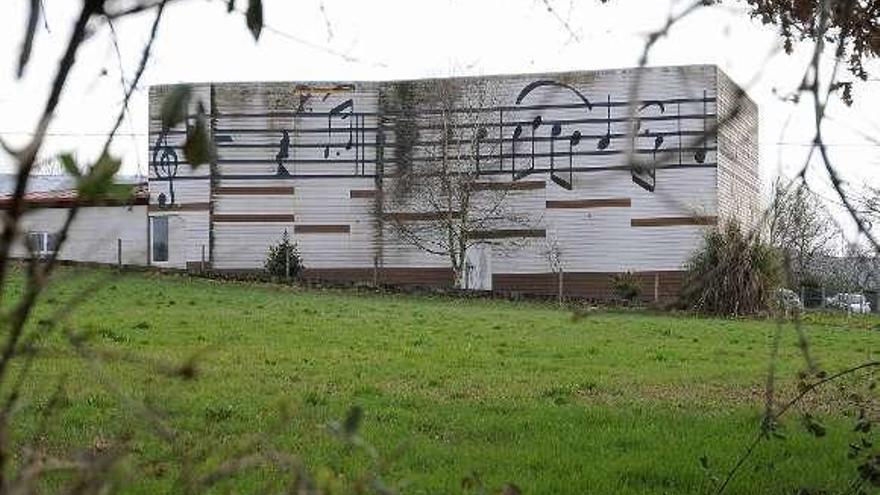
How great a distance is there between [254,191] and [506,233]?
337 inches

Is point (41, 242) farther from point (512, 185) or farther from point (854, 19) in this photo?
point (512, 185)

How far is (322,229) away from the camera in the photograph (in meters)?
38.0

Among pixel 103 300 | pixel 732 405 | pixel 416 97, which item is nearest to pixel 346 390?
pixel 732 405

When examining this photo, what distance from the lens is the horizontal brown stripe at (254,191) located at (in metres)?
37.9

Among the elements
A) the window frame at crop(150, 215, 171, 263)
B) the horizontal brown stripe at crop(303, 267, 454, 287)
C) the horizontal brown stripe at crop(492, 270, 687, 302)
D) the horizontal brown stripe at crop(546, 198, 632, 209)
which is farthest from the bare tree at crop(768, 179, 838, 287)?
the window frame at crop(150, 215, 171, 263)

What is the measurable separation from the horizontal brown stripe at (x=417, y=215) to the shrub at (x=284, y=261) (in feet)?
11.1

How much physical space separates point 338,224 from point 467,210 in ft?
15.0

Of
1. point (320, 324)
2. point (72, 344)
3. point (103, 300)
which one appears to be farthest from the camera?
point (103, 300)

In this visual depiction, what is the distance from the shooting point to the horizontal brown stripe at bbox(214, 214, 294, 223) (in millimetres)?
37875

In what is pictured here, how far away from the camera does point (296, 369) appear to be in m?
12.1

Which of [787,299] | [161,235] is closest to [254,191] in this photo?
[161,235]

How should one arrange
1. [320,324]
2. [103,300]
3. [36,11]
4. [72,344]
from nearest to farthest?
[36,11], [72,344], [320,324], [103,300]

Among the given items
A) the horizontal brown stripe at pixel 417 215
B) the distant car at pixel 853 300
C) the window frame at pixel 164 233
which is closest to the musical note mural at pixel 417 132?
the horizontal brown stripe at pixel 417 215

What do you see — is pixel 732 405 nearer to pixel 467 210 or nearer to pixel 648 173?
pixel 648 173
